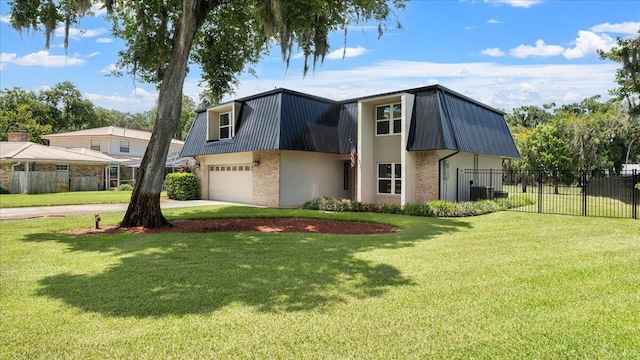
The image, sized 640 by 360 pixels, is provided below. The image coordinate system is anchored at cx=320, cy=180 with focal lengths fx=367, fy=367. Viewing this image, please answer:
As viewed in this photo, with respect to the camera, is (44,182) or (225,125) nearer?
(225,125)

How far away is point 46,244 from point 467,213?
43.6 feet

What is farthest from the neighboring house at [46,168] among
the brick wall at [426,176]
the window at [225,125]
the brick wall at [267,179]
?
the brick wall at [426,176]

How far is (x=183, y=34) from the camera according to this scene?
11.2 m

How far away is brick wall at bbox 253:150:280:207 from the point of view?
1738 centimetres

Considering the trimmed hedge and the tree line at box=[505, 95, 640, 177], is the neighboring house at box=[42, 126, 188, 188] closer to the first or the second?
the trimmed hedge

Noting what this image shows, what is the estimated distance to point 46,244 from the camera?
867 centimetres

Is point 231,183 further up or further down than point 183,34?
further down

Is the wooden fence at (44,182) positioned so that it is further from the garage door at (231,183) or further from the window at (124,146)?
the garage door at (231,183)

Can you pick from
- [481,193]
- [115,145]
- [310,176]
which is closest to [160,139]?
[310,176]

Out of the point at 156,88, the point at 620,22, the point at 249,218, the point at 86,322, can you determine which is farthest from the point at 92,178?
the point at 620,22

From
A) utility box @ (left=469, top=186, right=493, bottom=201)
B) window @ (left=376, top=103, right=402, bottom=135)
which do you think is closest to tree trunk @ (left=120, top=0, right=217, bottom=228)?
window @ (left=376, top=103, right=402, bottom=135)

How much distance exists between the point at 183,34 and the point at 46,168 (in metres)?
22.6

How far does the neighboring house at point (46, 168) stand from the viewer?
24.5m

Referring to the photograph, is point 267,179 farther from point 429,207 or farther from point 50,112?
point 50,112
